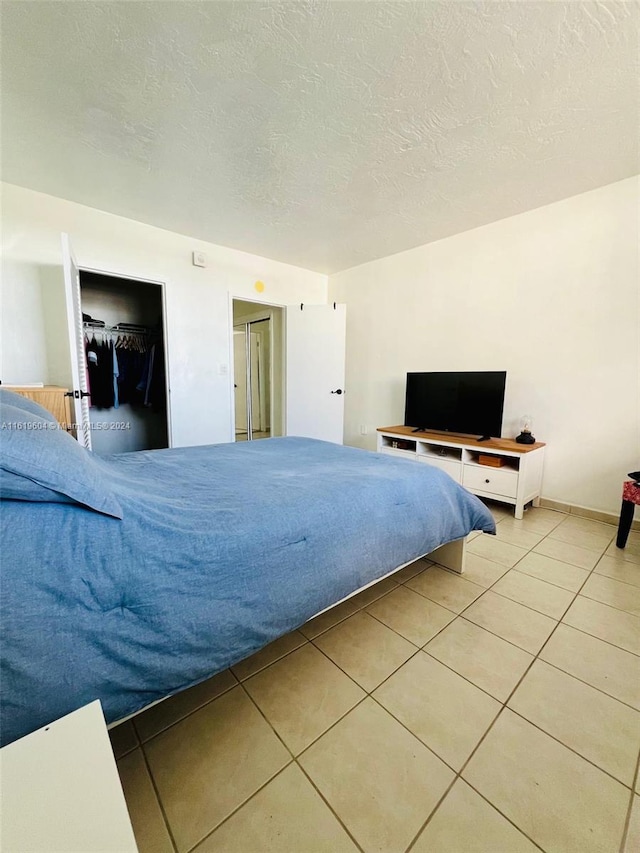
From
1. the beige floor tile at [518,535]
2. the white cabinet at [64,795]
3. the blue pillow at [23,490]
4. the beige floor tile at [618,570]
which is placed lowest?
the beige floor tile at [518,535]

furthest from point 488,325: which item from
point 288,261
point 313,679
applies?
point 313,679

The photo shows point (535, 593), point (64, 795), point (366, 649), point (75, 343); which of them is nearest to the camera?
point (64, 795)

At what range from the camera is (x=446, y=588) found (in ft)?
5.82

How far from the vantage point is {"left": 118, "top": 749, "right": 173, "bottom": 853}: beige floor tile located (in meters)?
0.78

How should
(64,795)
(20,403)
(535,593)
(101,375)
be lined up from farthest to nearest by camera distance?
(101,375) → (535,593) → (20,403) → (64,795)

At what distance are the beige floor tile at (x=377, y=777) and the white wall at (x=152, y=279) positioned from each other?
2.93 m

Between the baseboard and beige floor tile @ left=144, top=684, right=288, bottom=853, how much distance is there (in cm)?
283

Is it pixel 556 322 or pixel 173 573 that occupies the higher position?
pixel 556 322

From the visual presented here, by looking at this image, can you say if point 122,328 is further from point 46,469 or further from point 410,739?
point 410,739

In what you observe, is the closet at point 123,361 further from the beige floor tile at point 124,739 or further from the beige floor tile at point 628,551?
the beige floor tile at point 628,551

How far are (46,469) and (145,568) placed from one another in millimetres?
325

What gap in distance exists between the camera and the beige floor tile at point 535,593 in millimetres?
1622

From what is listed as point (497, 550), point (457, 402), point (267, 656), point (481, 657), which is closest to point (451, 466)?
point (457, 402)

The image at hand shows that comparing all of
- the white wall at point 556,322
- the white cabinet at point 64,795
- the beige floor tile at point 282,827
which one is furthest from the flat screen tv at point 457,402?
the white cabinet at point 64,795
